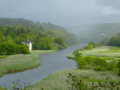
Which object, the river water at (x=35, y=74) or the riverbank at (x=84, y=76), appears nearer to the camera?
the riverbank at (x=84, y=76)

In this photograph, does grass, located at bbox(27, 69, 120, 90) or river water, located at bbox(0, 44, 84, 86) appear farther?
river water, located at bbox(0, 44, 84, 86)

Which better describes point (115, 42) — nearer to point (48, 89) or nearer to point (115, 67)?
point (115, 67)

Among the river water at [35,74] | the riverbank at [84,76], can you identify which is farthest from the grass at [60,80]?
the river water at [35,74]

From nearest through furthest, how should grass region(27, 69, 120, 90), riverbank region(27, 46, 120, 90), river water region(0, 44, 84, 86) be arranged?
grass region(27, 69, 120, 90), riverbank region(27, 46, 120, 90), river water region(0, 44, 84, 86)

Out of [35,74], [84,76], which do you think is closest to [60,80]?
[84,76]

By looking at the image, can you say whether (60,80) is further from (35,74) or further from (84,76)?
(35,74)

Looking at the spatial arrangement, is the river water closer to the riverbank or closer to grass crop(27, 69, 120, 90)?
the riverbank

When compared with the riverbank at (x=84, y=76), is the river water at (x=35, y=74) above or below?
below

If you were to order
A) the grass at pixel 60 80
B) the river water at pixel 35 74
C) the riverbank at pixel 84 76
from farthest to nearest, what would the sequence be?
the river water at pixel 35 74 → the riverbank at pixel 84 76 → the grass at pixel 60 80

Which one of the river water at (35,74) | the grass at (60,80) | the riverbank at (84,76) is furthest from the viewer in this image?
the river water at (35,74)

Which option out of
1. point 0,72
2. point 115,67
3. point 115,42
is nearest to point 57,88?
point 0,72

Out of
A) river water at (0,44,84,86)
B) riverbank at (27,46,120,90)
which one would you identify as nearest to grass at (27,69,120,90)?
riverbank at (27,46,120,90)

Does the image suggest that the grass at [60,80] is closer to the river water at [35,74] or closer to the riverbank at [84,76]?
the riverbank at [84,76]

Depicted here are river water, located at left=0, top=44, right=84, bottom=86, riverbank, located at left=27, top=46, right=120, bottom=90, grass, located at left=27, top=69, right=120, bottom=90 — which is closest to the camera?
grass, located at left=27, top=69, right=120, bottom=90
